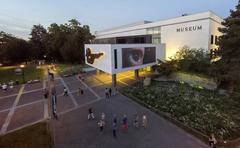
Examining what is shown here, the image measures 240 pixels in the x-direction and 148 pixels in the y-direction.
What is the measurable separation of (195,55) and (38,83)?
27.4 metres

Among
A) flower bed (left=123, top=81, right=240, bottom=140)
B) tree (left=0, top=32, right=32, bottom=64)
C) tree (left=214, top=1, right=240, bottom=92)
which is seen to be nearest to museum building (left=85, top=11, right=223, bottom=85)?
flower bed (left=123, top=81, right=240, bottom=140)

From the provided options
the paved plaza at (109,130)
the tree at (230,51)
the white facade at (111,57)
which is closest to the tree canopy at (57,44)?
the white facade at (111,57)

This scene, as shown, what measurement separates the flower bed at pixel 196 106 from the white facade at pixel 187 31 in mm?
11880

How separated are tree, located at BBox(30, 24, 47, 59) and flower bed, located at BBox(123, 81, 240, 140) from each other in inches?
2130

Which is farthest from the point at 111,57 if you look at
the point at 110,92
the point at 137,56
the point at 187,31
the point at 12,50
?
the point at 12,50

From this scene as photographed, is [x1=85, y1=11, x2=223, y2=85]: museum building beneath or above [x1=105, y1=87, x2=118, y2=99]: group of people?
above

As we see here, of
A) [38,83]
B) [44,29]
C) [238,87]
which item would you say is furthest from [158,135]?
[44,29]

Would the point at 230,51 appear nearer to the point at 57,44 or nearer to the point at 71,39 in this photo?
the point at 71,39

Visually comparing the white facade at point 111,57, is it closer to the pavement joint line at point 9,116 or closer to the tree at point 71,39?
the pavement joint line at point 9,116

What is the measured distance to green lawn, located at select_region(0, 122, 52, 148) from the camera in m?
12.4

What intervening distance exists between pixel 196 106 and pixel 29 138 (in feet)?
52.9

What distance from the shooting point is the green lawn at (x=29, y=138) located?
12.4 meters

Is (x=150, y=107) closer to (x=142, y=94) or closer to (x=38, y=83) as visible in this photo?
(x=142, y=94)

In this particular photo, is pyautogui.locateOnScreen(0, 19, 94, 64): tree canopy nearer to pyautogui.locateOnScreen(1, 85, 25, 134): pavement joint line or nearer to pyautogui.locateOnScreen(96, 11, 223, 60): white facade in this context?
A: pyautogui.locateOnScreen(96, 11, 223, 60): white facade
